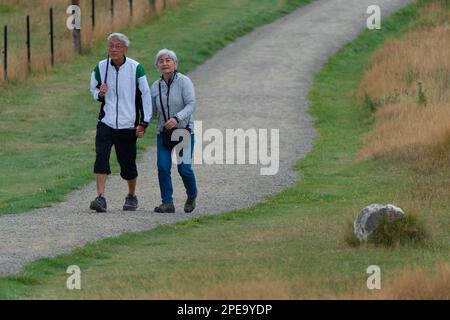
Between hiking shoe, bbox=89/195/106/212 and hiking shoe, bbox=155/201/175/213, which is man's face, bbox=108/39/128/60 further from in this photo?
hiking shoe, bbox=155/201/175/213

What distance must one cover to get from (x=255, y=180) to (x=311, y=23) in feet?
66.5

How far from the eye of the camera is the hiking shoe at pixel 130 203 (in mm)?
16000

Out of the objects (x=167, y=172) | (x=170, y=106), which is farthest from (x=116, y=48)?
(x=167, y=172)

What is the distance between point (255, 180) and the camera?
19172mm

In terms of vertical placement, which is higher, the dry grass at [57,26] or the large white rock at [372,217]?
the dry grass at [57,26]

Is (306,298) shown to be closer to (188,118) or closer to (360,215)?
(360,215)

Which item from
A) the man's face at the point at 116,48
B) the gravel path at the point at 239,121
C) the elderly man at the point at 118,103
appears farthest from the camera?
the elderly man at the point at 118,103

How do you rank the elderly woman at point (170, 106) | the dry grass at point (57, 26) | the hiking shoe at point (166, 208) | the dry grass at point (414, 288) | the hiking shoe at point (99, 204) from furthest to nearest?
the dry grass at point (57, 26) → the hiking shoe at point (166, 208) → the hiking shoe at point (99, 204) → the elderly woman at point (170, 106) → the dry grass at point (414, 288)

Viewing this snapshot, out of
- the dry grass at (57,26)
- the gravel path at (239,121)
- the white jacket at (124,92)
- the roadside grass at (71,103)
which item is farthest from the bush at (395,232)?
the dry grass at (57,26)

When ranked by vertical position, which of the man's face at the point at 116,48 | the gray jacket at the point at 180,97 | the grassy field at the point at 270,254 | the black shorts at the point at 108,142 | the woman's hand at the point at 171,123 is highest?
the man's face at the point at 116,48

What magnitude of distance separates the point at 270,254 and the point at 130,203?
3.80m

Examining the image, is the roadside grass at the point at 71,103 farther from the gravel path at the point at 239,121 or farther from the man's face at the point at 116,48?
the man's face at the point at 116,48

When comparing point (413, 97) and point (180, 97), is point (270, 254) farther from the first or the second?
point (413, 97)

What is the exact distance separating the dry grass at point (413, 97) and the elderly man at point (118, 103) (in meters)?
4.67
